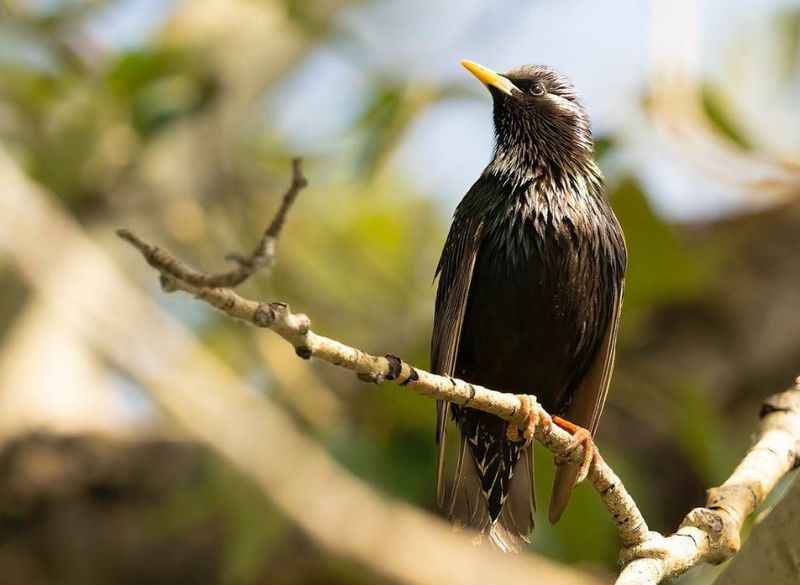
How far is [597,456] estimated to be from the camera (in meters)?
3.57

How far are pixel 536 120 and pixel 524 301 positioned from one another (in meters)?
0.79

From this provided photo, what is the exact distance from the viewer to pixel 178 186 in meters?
7.91

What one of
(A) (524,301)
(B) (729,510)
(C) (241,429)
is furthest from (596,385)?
(C) (241,429)

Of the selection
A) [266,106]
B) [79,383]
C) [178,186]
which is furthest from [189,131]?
[79,383]

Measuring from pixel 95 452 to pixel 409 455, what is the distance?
2325mm

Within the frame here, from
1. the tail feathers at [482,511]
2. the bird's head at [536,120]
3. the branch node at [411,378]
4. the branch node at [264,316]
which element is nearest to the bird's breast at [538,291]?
the bird's head at [536,120]

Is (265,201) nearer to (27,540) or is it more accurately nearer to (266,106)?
(266,106)

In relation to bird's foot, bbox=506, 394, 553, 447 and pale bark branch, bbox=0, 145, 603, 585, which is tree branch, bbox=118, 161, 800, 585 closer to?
bird's foot, bbox=506, 394, 553, 447

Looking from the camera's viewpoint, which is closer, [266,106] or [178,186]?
[178,186]

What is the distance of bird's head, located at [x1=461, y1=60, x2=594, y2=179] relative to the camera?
15.1ft

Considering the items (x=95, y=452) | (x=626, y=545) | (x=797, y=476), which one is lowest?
(x=95, y=452)

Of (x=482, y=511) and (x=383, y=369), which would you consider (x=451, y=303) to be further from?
(x=383, y=369)

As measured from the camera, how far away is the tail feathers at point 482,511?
4539 mm

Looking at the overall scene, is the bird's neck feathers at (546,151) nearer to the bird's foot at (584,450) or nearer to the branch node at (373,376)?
the bird's foot at (584,450)
